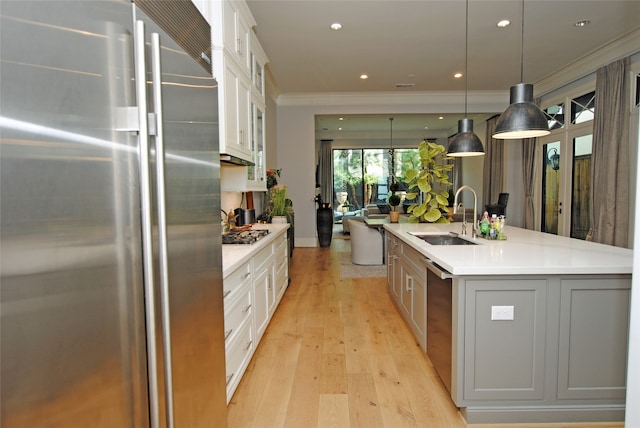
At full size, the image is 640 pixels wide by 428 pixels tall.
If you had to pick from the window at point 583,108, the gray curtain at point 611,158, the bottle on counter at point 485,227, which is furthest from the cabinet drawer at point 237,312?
the window at point 583,108

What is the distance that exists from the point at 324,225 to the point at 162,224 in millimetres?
7311

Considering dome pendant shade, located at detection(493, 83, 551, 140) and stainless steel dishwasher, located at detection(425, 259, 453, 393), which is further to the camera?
dome pendant shade, located at detection(493, 83, 551, 140)

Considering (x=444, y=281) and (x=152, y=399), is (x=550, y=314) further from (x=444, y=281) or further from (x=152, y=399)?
(x=152, y=399)

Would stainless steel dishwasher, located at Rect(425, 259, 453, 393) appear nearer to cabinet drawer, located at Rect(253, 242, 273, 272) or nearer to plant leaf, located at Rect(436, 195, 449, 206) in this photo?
cabinet drawer, located at Rect(253, 242, 273, 272)

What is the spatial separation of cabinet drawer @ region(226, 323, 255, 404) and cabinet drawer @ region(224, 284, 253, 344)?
0.18ft

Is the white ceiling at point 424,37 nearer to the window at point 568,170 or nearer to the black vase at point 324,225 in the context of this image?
the window at point 568,170

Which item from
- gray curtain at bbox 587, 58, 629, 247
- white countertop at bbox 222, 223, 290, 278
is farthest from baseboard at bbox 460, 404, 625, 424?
gray curtain at bbox 587, 58, 629, 247

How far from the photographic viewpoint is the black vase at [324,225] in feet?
26.8

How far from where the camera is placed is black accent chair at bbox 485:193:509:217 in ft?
23.9

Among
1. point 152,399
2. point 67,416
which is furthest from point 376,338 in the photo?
point 67,416

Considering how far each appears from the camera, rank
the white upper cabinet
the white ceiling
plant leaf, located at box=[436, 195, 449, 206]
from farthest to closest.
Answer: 1. plant leaf, located at box=[436, 195, 449, 206]
2. the white ceiling
3. the white upper cabinet

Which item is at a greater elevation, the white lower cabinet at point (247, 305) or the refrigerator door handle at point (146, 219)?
the refrigerator door handle at point (146, 219)

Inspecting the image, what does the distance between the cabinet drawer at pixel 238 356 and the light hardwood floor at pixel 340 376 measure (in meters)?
0.12

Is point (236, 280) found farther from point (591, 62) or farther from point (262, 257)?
point (591, 62)
